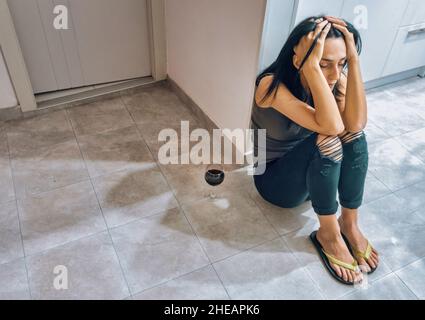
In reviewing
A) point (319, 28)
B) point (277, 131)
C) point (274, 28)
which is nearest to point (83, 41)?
point (274, 28)

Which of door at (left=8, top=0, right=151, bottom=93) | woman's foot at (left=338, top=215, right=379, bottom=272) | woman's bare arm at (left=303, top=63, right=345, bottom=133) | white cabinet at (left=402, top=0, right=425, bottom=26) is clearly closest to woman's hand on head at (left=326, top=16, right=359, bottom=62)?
woman's bare arm at (left=303, top=63, right=345, bottom=133)

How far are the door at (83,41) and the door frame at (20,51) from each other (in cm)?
7

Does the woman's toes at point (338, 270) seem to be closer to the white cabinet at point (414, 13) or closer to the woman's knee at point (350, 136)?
the woman's knee at point (350, 136)

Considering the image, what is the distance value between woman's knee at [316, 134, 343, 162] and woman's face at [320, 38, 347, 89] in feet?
0.67

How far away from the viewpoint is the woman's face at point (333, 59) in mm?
1311

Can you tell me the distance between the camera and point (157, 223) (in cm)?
172

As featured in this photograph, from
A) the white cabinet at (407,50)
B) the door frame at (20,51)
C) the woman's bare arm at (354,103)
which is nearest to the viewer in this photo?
the woman's bare arm at (354,103)

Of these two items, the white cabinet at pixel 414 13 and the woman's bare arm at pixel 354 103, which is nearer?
the woman's bare arm at pixel 354 103

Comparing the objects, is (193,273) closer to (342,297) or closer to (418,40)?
(342,297)

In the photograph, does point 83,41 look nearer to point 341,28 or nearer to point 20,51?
point 20,51

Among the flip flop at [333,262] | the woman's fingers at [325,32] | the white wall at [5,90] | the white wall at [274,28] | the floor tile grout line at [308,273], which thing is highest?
the woman's fingers at [325,32]

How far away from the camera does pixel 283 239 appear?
1684mm

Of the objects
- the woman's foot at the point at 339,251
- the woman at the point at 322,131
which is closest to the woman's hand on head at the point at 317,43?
the woman at the point at 322,131

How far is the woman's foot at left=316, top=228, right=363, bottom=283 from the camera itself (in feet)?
4.97
